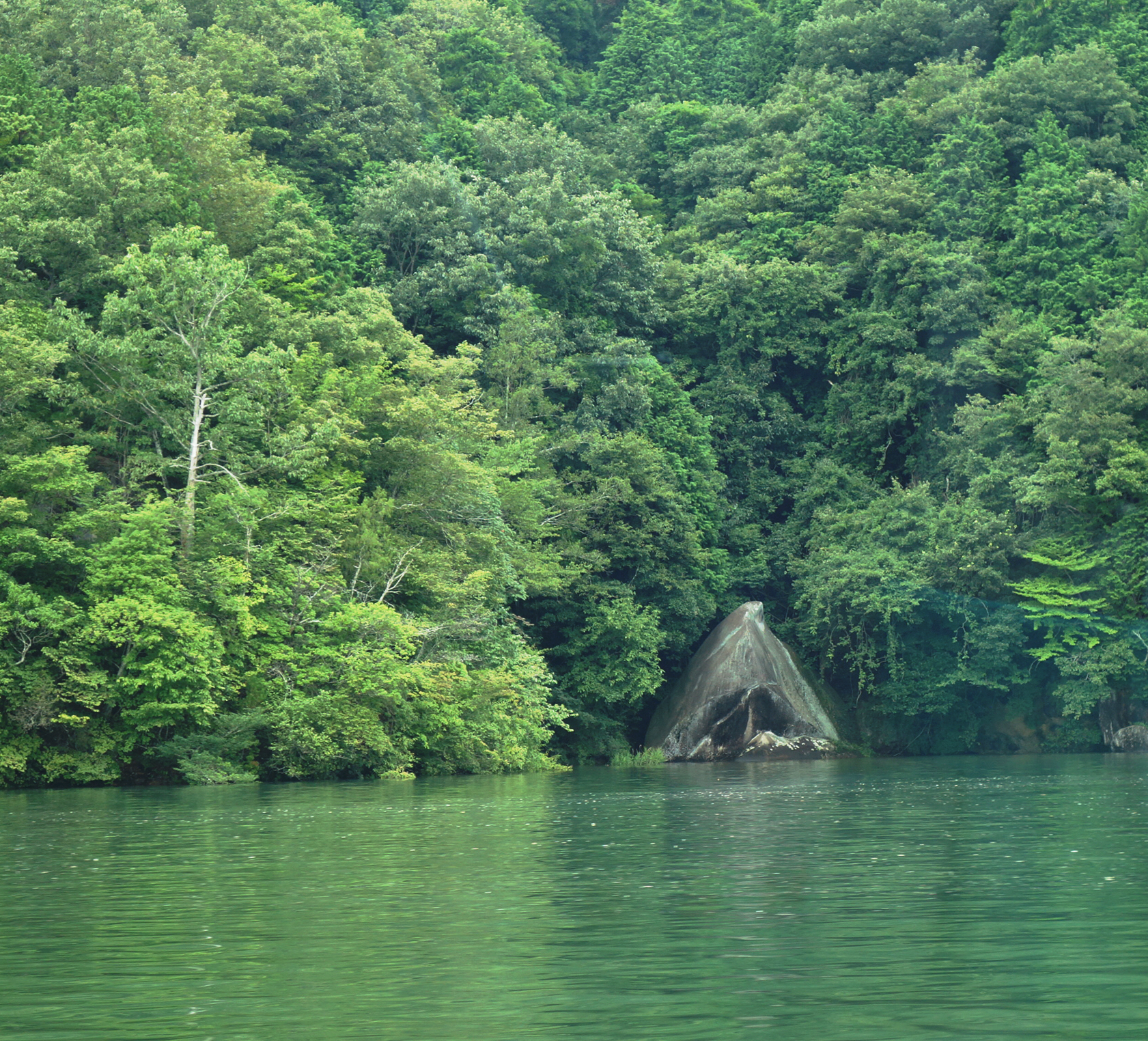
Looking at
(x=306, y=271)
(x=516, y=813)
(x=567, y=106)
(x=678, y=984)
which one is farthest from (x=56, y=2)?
(x=678, y=984)

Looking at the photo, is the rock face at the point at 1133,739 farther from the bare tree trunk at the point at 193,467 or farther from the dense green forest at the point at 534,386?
the bare tree trunk at the point at 193,467

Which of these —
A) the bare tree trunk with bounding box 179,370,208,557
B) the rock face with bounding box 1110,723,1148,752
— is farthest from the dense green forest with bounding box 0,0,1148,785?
the rock face with bounding box 1110,723,1148,752

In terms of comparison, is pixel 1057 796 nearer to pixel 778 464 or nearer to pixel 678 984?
pixel 678 984

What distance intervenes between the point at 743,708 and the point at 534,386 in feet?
41.0

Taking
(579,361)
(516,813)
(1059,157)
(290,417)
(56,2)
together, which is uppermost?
(56,2)

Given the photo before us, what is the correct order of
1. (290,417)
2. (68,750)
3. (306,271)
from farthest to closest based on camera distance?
(306,271)
(290,417)
(68,750)

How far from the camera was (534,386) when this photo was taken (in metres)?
53.2

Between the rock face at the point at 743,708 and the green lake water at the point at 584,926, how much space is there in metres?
28.7

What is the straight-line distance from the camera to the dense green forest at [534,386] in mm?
38531

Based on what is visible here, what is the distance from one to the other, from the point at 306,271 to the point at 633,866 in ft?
126

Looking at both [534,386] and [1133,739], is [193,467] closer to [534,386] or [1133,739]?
[534,386]

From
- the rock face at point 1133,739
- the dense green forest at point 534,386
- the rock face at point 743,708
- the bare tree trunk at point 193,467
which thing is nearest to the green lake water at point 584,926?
the dense green forest at point 534,386

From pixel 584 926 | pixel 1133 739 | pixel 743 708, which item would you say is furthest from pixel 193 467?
pixel 1133 739

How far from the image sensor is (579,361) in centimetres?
5553
